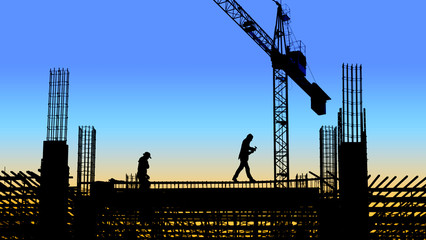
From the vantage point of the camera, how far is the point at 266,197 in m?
16.8

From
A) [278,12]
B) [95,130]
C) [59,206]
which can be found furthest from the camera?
[278,12]

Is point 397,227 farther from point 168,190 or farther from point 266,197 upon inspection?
point 168,190

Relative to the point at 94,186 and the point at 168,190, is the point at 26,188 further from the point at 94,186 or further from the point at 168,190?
the point at 168,190

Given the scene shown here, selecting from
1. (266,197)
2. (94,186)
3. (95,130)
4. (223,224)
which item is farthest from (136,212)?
(95,130)

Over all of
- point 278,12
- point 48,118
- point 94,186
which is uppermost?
point 278,12

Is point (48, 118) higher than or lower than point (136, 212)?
higher

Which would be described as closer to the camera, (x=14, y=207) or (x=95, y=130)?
(x=14, y=207)

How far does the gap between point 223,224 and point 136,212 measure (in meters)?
2.67

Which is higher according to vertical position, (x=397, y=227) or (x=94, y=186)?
(x=94, y=186)

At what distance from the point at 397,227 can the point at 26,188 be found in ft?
31.6

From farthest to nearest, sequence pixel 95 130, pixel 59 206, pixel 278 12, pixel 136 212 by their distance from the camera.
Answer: pixel 278 12
pixel 95 130
pixel 136 212
pixel 59 206

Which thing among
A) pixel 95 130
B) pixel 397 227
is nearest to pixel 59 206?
pixel 95 130

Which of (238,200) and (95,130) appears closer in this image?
(238,200)

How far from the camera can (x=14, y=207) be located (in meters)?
16.9
